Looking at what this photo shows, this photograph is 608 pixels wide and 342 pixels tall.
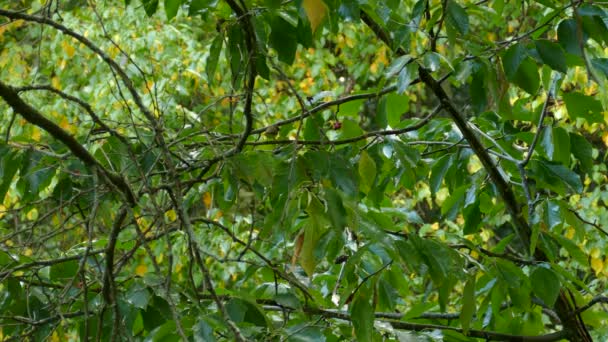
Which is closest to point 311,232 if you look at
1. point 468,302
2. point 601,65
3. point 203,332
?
point 203,332

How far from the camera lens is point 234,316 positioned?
1.07m

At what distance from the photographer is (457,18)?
4.09ft

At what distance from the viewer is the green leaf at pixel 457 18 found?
4.06ft

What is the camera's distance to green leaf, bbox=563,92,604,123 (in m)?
1.50

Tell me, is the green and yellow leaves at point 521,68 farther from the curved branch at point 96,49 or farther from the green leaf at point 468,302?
the curved branch at point 96,49

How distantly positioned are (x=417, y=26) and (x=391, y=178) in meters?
0.44

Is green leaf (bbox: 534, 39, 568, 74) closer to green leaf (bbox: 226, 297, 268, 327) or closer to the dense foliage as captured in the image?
the dense foliage

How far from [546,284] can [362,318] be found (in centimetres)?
40

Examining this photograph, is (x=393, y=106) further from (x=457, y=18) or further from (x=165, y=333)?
(x=165, y=333)

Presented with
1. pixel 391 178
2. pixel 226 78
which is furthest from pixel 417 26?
pixel 226 78

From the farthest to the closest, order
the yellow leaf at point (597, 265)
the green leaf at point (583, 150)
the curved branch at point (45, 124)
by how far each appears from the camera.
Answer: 1. the yellow leaf at point (597, 265)
2. the green leaf at point (583, 150)
3. the curved branch at point (45, 124)

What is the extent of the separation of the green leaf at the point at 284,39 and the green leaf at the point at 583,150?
0.61m

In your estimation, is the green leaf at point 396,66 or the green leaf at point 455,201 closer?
the green leaf at point 396,66

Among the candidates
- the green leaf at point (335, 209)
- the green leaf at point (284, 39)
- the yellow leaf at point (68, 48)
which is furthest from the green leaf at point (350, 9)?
the yellow leaf at point (68, 48)
